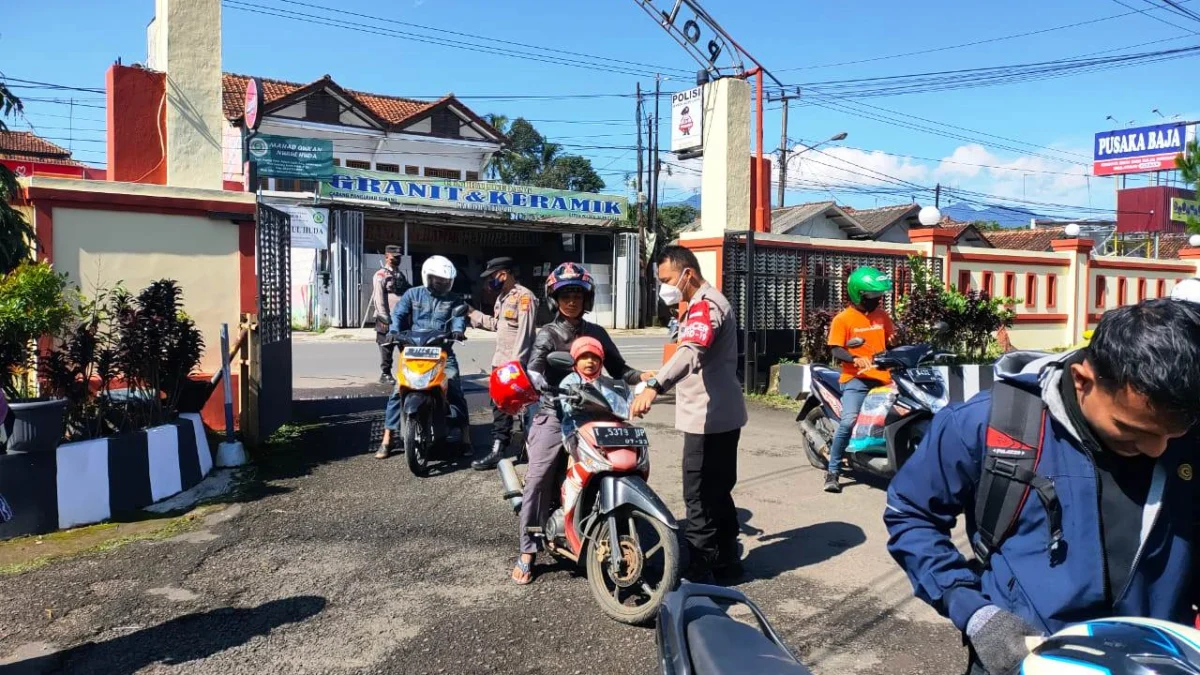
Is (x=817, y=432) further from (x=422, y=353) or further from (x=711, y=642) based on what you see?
(x=711, y=642)

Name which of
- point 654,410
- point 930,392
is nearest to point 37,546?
point 930,392

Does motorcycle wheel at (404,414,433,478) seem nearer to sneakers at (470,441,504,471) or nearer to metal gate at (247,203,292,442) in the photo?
sneakers at (470,441,504,471)

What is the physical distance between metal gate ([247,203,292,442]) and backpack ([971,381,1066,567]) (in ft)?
22.6

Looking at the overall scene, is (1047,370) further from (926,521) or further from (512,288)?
(512,288)

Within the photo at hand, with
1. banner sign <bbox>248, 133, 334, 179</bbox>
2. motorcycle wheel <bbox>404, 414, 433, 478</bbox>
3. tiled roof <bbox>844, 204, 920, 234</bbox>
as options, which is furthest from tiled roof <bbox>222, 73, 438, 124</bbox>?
motorcycle wheel <bbox>404, 414, 433, 478</bbox>

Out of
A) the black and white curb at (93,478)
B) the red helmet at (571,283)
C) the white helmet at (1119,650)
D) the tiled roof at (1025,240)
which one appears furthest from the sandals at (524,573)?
the tiled roof at (1025,240)

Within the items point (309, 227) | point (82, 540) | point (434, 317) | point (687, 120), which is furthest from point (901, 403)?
point (309, 227)

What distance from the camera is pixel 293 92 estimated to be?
31.0 meters

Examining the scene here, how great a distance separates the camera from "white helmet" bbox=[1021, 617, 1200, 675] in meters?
1.43

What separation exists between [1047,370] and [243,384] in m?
7.20

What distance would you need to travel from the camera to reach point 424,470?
695cm

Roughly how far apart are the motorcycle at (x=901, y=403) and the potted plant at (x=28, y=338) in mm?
5357

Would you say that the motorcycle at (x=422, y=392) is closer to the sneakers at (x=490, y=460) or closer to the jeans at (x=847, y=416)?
the sneakers at (x=490, y=460)

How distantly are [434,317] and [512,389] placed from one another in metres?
3.07
